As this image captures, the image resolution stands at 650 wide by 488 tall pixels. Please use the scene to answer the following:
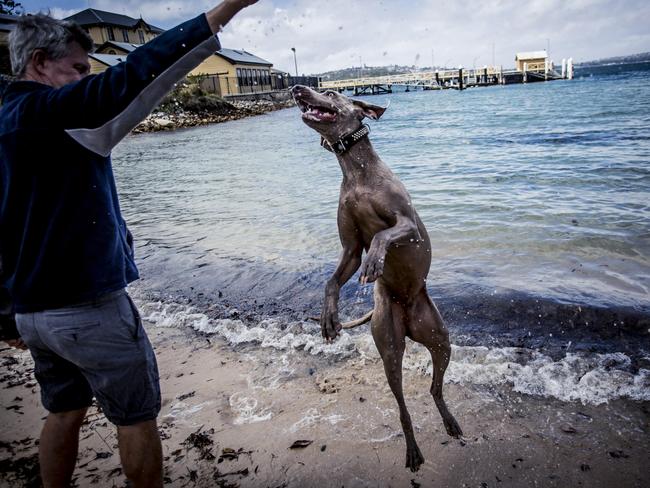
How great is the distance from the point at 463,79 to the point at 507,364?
11227cm

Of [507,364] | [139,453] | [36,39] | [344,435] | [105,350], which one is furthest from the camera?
[507,364]

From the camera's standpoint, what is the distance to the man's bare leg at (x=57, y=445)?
280 centimetres

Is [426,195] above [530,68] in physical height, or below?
below

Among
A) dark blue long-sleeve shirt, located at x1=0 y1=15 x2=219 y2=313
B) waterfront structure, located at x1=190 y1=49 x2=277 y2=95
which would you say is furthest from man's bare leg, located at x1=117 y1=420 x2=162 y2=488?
waterfront structure, located at x1=190 y1=49 x2=277 y2=95

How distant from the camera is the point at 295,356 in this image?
496cm

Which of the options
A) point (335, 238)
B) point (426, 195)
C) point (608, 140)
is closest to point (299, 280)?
point (335, 238)

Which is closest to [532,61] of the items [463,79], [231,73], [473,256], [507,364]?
[463,79]

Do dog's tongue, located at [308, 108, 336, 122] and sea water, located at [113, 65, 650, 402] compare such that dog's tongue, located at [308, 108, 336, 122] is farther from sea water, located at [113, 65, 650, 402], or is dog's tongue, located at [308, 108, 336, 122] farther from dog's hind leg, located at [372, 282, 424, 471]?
sea water, located at [113, 65, 650, 402]

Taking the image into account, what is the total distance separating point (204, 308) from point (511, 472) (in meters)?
4.67

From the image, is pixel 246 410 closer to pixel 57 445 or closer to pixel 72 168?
pixel 57 445

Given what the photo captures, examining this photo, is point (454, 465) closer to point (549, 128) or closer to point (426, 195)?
point (426, 195)

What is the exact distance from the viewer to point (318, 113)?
300 centimetres

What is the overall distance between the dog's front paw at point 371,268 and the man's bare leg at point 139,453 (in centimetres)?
154

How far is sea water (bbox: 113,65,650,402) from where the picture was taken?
190 inches
